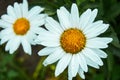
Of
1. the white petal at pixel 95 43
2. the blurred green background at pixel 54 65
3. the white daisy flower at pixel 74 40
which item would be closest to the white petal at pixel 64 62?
the white daisy flower at pixel 74 40

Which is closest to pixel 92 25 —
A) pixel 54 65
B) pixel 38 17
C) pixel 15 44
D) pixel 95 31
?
pixel 95 31

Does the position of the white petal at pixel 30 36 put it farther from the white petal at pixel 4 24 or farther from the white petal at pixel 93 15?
the white petal at pixel 93 15

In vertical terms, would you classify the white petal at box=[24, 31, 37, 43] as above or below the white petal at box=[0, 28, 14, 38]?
below

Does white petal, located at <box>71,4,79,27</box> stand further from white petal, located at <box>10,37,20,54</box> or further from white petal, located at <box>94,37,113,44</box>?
white petal, located at <box>10,37,20,54</box>

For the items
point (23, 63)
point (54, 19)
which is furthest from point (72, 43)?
point (23, 63)

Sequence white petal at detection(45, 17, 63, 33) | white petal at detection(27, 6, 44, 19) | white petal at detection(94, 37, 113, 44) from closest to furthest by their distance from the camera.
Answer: white petal at detection(94, 37, 113, 44) → white petal at detection(45, 17, 63, 33) → white petal at detection(27, 6, 44, 19)

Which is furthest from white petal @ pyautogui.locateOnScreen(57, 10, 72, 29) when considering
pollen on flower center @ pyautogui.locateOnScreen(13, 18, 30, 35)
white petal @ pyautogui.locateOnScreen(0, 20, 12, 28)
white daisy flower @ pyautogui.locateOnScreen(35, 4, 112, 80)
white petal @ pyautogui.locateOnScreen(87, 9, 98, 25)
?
white petal @ pyautogui.locateOnScreen(0, 20, 12, 28)

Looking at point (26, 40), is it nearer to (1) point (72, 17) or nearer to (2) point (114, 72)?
(1) point (72, 17)
